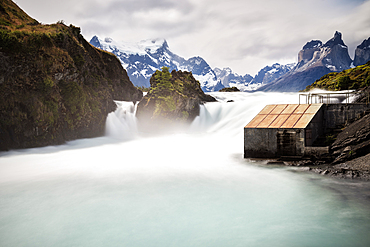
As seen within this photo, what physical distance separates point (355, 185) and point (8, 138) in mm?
23929

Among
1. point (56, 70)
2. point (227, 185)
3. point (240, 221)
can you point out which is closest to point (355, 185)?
point (227, 185)

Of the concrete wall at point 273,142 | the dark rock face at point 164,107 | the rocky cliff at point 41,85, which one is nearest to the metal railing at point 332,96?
the concrete wall at point 273,142

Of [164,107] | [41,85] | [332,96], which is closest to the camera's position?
[41,85]

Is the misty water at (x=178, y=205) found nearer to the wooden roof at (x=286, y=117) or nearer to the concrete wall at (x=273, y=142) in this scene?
the concrete wall at (x=273, y=142)

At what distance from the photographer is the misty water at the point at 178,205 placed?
5.96m

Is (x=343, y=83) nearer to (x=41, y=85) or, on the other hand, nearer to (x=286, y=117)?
(x=286, y=117)

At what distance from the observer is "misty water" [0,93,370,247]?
5.96 meters

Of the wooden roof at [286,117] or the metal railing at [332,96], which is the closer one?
the wooden roof at [286,117]

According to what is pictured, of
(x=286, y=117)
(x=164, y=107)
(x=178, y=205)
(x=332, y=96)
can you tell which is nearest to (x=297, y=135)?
(x=286, y=117)

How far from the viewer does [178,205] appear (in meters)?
8.05

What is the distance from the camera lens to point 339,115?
594 inches

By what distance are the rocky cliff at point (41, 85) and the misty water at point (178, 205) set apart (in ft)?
18.1

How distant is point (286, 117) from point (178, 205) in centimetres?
947

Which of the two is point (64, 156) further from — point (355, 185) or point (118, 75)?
point (118, 75)
